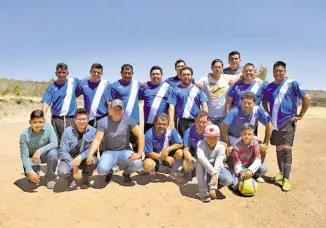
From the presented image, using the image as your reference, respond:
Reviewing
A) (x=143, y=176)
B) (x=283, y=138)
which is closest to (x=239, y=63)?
(x=283, y=138)

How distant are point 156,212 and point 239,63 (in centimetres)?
392

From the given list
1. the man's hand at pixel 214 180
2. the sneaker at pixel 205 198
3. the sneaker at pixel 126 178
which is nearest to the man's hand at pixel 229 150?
the man's hand at pixel 214 180

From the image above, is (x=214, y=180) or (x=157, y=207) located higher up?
(x=214, y=180)

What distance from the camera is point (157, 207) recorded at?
15.1ft

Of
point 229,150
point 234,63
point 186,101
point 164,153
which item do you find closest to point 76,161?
point 164,153

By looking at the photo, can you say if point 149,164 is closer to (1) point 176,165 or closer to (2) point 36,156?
(1) point 176,165

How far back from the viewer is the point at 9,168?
6.67m

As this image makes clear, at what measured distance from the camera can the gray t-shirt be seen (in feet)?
18.0

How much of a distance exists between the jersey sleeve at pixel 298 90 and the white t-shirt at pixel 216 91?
3.94ft

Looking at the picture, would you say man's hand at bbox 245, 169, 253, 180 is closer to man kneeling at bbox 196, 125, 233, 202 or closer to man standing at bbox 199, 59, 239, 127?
man kneeling at bbox 196, 125, 233, 202

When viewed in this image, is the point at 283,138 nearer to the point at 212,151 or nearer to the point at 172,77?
the point at 212,151

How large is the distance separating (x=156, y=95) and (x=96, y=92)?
1222mm

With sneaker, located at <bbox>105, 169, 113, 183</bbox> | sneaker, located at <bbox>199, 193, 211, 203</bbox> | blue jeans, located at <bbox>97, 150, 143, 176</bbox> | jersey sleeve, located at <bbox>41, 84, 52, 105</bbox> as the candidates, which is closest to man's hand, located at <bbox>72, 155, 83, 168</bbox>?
blue jeans, located at <bbox>97, 150, 143, 176</bbox>

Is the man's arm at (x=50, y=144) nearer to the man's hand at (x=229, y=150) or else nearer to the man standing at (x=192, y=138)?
the man standing at (x=192, y=138)
